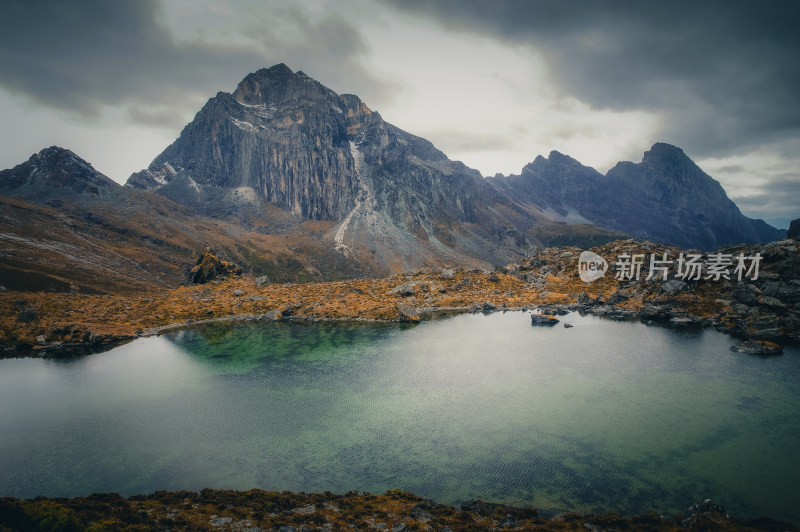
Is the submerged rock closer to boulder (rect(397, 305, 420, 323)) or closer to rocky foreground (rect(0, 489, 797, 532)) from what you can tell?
rocky foreground (rect(0, 489, 797, 532))

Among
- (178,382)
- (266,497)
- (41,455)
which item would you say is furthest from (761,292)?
(41,455)

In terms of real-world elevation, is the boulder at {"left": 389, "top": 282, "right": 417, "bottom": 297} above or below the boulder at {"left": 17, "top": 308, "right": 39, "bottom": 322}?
above

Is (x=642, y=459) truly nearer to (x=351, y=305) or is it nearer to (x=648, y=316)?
(x=648, y=316)

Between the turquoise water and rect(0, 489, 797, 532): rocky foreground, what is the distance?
3110 millimetres

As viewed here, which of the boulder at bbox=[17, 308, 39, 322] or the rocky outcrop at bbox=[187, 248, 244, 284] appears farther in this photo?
the rocky outcrop at bbox=[187, 248, 244, 284]

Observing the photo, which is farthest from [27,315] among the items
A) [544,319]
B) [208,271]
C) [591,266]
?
[591,266]

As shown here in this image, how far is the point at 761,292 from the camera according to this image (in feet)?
264

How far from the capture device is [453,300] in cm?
12812

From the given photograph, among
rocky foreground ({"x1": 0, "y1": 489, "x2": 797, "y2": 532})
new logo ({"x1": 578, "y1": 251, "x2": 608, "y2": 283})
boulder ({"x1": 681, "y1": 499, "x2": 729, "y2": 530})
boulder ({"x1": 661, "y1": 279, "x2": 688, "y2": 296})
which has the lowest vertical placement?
rocky foreground ({"x1": 0, "y1": 489, "x2": 797, "y2": 532})

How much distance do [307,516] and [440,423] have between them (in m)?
22.0

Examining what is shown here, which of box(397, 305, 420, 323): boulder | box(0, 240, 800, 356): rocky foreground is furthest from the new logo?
box(397, 305, 420, 323): boulder

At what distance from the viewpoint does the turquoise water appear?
115 feet

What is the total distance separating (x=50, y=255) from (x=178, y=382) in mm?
159501

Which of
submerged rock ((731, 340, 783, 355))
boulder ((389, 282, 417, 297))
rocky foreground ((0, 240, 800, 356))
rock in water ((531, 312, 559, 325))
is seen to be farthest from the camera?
boulder ((389, 282, 417, 297))
